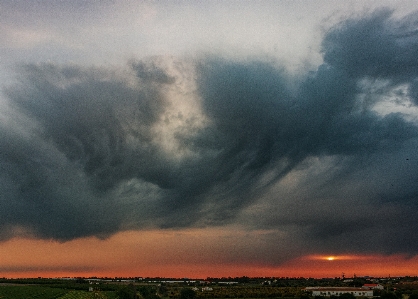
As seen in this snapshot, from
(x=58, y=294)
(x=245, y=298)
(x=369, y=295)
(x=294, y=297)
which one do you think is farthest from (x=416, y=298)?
(x=58, y=294)

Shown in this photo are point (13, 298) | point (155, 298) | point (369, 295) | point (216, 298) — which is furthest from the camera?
point (369, 295)

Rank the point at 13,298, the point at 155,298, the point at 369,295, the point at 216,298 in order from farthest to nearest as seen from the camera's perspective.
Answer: the point at 369,295
the point at 216,298
the point at 155,298
the point at 13,298

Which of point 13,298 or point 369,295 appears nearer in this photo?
point 13,298

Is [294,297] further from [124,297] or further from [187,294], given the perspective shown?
[124,297]

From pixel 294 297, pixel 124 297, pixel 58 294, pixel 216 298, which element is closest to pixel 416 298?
pixel 294 297

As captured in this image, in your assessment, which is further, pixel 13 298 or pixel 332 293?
pixel 332 293

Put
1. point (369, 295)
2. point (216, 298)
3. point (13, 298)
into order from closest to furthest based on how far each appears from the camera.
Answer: point (13, 298) → point (216, 298) → point (369, 295)

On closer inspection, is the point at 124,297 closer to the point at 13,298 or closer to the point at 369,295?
the point at 13,298

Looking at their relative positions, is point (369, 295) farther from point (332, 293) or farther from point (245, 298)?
point (245, 298)

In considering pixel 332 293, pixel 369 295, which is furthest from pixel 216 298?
pixel 369 295
